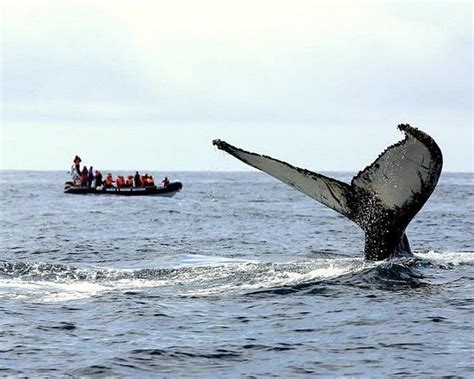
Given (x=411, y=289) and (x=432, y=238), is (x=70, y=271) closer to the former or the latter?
(x=411, y=289)

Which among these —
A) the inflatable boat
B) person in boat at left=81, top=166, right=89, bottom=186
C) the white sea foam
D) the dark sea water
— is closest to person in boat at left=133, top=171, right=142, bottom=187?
the inflatable boat

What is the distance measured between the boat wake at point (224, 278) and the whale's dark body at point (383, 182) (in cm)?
76

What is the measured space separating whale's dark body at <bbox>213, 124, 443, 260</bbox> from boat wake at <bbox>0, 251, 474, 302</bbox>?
0.76 m

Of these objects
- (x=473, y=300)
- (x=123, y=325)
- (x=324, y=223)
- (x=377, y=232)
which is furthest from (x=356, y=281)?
(x=324, y=223)

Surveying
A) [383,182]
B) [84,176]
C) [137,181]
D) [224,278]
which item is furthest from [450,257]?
[84,176]

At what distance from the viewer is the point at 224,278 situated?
1323 cm

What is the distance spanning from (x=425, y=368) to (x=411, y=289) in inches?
139

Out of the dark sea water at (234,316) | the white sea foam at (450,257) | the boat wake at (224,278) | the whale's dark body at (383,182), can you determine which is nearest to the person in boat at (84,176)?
the dark sea water at (234,316)

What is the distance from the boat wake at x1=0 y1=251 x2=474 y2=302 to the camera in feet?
39.4

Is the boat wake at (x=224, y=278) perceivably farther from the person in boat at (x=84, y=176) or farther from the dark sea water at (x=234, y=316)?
the person in boat at (x=84, y=176)

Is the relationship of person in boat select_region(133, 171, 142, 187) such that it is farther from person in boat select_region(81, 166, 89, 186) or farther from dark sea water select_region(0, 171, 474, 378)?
dark sea water select_region(0, 171, 474, 378)

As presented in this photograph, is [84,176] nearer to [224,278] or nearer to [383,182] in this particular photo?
[224,278]

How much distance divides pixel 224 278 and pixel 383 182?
3.21 m

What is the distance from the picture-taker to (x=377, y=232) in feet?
39.4
